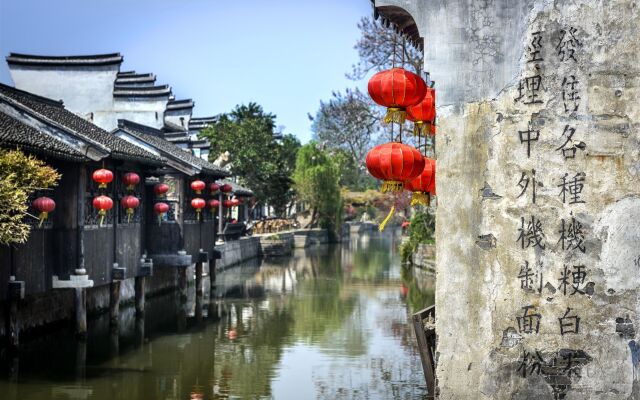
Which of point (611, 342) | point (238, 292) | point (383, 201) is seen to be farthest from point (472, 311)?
point (383, 201)

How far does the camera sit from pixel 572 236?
8227 mm

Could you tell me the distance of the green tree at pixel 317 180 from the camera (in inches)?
2345

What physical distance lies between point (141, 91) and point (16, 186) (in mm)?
19834

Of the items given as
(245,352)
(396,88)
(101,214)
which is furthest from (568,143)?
(101,214)

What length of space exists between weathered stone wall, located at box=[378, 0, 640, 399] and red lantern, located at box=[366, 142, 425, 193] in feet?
4.05

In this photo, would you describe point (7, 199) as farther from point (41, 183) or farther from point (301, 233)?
point (301, 233)

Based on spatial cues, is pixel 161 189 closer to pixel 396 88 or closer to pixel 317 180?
pixel 396 88

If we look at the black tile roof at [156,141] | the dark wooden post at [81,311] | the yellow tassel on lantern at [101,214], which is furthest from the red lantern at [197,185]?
the dark wooden post at [81,311]

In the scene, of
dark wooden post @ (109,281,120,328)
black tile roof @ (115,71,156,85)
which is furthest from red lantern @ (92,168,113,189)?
black tile roof @ (115,71,156,85)

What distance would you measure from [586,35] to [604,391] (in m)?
3.42

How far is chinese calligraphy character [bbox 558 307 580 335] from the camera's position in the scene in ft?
26.8

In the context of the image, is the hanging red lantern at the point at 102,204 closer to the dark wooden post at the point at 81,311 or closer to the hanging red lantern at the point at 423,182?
the dark wooden post at the point at 81,311

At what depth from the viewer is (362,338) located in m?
19.9

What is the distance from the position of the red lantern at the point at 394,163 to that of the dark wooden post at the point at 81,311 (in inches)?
422
